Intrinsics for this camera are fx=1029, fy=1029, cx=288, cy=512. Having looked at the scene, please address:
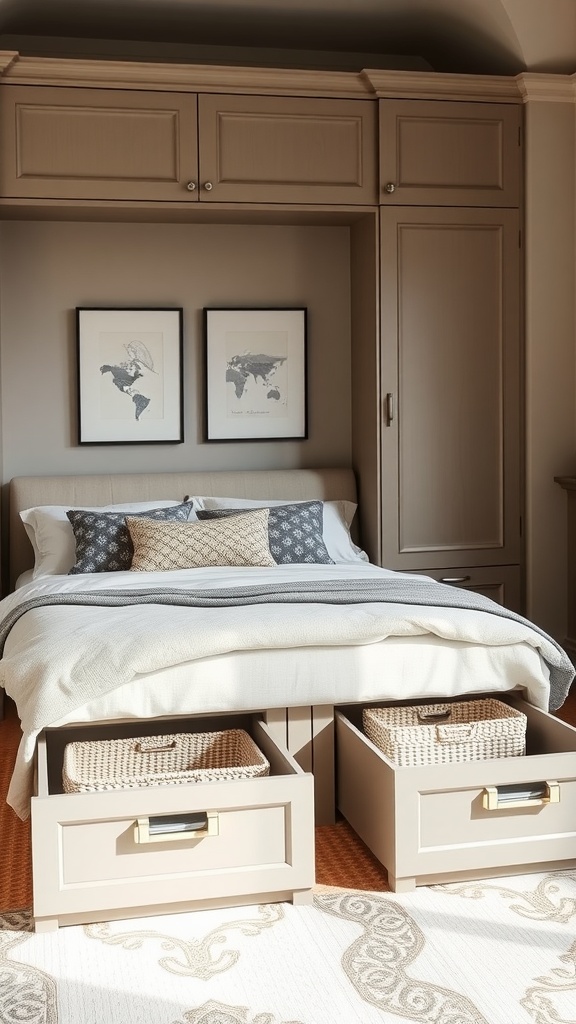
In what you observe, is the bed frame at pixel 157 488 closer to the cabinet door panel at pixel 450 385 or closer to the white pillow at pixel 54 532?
the white pillow at pixel 54 532

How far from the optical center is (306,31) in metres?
4.55

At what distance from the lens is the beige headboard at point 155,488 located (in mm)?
4422

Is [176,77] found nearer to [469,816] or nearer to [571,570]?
[571,570]

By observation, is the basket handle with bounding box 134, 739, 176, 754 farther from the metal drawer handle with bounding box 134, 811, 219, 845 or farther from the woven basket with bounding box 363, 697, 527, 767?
the woven basket with bounding box 363, 697, 527, 767

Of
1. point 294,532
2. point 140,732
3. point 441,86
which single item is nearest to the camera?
point 140,732

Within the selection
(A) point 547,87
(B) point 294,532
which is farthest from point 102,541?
(A) point 547,87

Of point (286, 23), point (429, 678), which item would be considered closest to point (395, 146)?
point (286, 23)

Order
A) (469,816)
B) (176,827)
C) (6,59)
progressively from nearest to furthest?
1. (176,827)
2. (469,816)
3. (6,59)

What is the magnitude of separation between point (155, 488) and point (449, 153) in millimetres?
1911

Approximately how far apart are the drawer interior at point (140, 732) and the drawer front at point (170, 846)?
0.19 meters

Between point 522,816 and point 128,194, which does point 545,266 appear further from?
point 522,816

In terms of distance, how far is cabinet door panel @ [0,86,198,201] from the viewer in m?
4.07

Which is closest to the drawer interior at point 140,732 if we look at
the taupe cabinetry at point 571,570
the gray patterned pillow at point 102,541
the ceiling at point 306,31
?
the gray patterned pillow at point 102,541

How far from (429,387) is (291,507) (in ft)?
2.68
